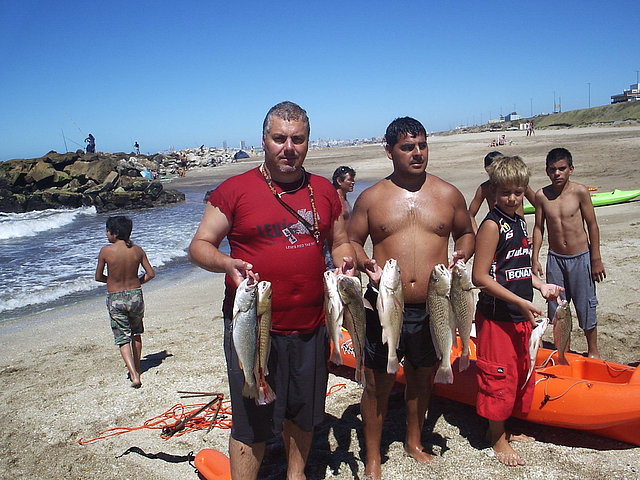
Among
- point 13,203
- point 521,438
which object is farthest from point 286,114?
point 13,203

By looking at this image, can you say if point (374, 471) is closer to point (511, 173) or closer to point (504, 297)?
point (504, 297)

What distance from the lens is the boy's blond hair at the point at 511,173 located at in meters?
4.07

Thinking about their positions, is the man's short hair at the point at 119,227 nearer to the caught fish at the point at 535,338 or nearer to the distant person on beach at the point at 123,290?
the distant person on beach at the point at 123,290

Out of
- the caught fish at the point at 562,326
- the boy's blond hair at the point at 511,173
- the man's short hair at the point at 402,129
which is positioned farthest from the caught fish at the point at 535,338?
the man's short hair at the point at 402,129

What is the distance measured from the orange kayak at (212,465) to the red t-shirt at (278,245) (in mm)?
1647

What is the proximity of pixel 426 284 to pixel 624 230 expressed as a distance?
36.5 feet

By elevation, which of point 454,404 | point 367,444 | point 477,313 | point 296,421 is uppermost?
point 477,313

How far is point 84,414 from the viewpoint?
19.8 ft

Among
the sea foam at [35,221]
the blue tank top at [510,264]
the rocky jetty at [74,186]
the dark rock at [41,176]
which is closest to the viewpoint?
the blue tank top at [510,264]

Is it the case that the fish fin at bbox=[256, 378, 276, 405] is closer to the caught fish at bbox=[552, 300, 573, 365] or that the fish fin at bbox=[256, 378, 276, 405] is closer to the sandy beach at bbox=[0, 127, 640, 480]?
the sandy beach at bbox=[0, 127, 640, 480]

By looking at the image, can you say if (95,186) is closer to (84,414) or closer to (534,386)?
(84,414)

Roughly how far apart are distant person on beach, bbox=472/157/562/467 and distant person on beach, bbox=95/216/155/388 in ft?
14.5

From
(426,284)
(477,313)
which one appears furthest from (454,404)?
(426,284)

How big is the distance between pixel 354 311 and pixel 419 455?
6.02 feet
